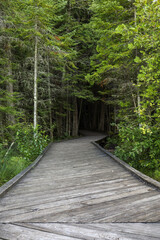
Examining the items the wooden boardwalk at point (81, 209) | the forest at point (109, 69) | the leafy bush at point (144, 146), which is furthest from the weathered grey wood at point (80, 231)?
the leafy bush at point (144, 146)

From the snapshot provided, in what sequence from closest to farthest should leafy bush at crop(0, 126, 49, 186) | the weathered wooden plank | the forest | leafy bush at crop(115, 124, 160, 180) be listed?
the weathered wooden plank
the forest
leafy bush at crop(115, 124, 160, 180)
leafy bush at crop(0, 126, 49, 186)

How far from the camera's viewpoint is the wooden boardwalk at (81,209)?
1880mm

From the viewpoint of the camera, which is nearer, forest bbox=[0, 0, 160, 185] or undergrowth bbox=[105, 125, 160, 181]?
forest bbox=[0, 0, 160, 185]

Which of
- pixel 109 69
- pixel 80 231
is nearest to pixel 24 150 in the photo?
pixel 80 231

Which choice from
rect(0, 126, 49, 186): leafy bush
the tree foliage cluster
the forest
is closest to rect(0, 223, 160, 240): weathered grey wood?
the tree foliage cluster

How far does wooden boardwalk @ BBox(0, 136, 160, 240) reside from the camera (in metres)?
1.88

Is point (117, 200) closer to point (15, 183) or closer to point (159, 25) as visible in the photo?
point (15, 183)

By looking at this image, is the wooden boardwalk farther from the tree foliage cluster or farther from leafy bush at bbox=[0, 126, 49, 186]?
leafy bush at bbox=[0, 126, 49, 186]

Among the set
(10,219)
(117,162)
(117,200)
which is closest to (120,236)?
(117,200)

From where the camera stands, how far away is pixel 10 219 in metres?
2.17

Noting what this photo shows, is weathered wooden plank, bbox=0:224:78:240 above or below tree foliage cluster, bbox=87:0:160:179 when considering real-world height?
below

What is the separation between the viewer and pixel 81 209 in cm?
241

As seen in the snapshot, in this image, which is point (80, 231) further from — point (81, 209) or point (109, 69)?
point (109, 69)

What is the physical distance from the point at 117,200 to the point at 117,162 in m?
2.84
